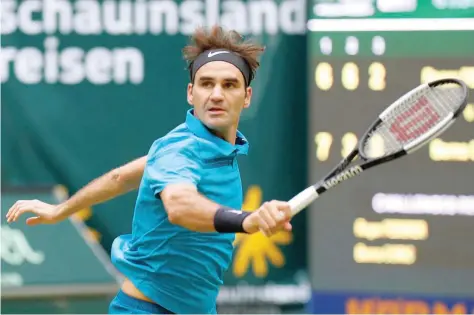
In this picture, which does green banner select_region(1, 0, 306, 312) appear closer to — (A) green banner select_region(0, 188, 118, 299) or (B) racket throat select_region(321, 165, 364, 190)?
(A) green banner select_region(0, 188, 118, 299)

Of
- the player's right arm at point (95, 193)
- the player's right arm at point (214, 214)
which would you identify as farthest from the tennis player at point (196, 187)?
the player's right arm at point (95, 193)

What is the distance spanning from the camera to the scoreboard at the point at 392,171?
6.80 m

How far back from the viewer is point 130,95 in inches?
289

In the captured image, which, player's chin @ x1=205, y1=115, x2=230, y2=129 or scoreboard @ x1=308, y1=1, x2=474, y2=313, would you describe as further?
scoreboard @ x1=308, y1=1, x2=474, y2=313

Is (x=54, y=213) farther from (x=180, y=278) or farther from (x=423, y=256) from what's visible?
(x=423, y=256)

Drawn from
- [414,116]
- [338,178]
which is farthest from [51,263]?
[338,178]

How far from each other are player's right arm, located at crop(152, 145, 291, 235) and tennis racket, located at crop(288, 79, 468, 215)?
21.0 inches

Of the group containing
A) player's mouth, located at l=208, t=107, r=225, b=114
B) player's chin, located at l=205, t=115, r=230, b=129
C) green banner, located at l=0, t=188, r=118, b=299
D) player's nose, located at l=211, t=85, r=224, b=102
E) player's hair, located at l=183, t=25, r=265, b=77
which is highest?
player's hair, located at l=183, t=25, r=265, b=77

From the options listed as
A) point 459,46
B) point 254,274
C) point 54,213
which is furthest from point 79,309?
point 459,46

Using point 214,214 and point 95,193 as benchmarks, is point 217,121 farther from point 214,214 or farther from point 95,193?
point 95,193

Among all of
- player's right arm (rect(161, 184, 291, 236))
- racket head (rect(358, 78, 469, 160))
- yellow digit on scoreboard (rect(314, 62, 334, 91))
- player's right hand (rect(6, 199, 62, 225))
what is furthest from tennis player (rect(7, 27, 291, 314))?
yellow digit on scoreboard (rect(314, 62, 334, 91))

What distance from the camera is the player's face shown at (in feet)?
13.9

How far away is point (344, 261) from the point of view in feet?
22.6

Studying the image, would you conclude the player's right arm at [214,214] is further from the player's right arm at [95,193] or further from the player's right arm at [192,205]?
the player's right arm at [95,193]
